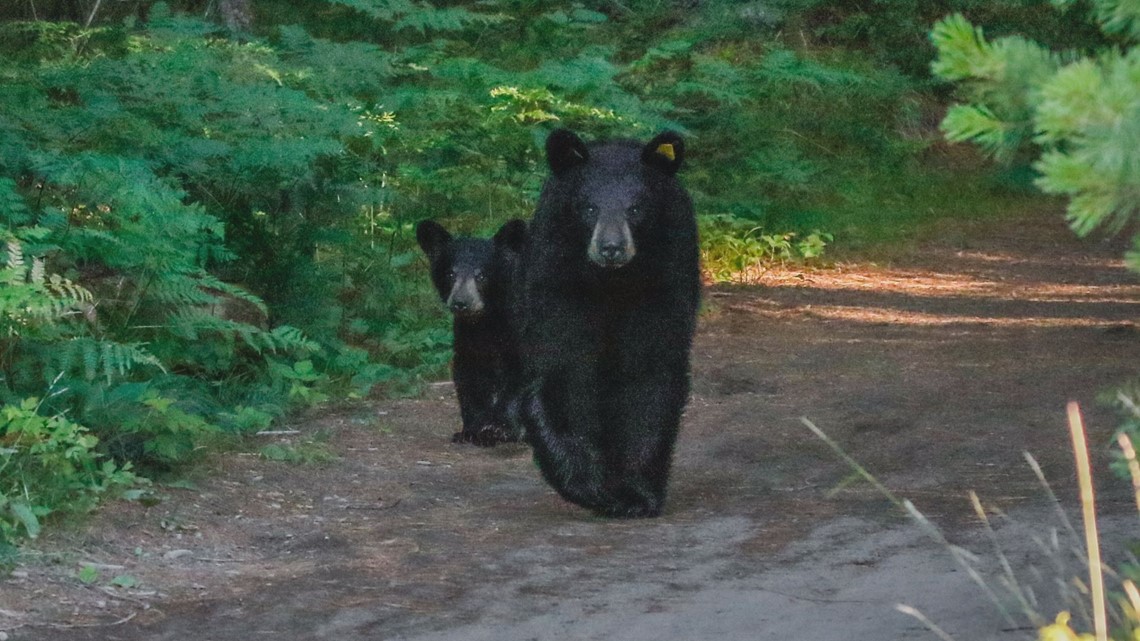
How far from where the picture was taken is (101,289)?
27.7ft

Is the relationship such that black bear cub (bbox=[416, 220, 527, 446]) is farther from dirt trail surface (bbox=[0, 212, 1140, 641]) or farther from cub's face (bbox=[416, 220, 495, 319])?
dirt trail surface (bbox=[0, 212, 1140, 641])

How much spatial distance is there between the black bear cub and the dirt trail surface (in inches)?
10.3

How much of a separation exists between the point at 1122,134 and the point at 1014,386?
7505 millimetres

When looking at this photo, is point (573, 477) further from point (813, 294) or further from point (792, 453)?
point (813, 294)

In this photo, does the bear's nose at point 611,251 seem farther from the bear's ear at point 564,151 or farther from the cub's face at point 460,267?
the cub's face at point 460,267

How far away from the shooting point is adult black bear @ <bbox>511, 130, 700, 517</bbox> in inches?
290

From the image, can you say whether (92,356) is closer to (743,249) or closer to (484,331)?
(484,331)

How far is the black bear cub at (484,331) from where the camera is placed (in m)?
9.50

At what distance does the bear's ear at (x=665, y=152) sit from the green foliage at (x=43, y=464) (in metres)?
2.97

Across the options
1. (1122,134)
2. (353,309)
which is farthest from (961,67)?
(353,309)

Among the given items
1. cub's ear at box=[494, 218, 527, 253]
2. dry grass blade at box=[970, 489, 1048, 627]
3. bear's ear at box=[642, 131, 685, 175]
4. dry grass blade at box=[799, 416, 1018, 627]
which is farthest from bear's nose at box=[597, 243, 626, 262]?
cub's ear at box=[494, 218, 527, 253]

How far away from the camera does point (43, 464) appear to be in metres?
6.62

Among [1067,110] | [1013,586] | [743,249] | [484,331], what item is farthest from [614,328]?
[743,249]

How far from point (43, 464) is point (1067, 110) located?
504 cm
